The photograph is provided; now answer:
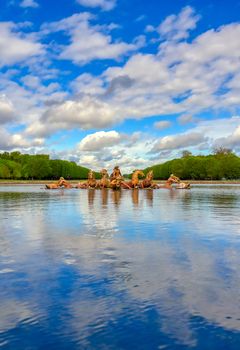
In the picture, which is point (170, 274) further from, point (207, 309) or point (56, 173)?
point (56, 173)

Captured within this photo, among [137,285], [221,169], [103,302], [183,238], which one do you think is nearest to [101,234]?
[183,238]

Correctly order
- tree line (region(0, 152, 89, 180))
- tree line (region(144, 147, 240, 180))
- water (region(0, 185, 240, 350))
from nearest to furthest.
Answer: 1. water (region(0, 185, 240, 350))
2. tree line (region(144, 147, 240, 180))
3. tree line (region(0, 152, 89, 180))

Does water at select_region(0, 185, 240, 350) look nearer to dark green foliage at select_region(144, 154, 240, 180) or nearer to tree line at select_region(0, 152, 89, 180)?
dark green foliage at select_region(144, 154, 240, 180)

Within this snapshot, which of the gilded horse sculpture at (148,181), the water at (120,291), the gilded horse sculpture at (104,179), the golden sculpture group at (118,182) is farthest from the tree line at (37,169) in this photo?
the water at (120,291)

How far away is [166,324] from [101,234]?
8.82m

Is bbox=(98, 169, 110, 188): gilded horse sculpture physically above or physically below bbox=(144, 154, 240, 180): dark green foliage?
below

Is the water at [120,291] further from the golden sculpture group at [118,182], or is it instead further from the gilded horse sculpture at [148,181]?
the gilded horse sculpture at [148,181]

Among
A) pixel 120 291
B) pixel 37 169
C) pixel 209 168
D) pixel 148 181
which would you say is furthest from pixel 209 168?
pixel 120 291

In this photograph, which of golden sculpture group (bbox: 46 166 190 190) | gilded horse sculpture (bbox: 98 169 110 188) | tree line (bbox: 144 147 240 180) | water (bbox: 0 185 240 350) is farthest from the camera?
tree line (bbox: 144 147 240 180)

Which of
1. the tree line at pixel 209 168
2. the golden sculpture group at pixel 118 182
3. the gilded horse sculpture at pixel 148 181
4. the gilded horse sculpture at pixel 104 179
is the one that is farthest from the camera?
the tree line at pixel 209 168

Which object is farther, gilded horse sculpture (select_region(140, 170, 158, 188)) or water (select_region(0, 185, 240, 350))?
gilded horse sculpture (select_region(140, 170, 158, 188))

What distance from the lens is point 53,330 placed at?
233 inches

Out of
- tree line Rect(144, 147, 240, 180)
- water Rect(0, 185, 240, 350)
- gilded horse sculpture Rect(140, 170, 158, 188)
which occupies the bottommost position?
water Rect(0, 185, 240, 350)

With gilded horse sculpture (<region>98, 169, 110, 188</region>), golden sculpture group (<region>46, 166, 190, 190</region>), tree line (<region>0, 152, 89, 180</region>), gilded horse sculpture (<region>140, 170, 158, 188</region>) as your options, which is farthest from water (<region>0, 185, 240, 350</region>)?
tree line (<region>0, 152, 89, 180</region>)
